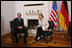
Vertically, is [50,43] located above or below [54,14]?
below

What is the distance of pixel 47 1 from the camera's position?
29.4 inches

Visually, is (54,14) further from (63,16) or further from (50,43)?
(50,43)

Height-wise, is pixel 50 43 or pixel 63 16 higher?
pixel 63 16

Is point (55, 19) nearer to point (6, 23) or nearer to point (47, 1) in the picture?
point (47, 1)

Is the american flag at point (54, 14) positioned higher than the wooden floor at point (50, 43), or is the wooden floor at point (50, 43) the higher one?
the american flag at point (54, 14)

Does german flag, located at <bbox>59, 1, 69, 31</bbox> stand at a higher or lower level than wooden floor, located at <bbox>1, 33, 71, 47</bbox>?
higher

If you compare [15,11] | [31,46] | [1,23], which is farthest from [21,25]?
[31,46]

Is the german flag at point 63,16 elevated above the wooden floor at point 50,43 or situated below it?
above

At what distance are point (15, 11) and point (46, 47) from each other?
52cm

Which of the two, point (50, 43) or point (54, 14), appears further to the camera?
point (50, 43)

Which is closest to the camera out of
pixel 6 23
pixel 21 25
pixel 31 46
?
pixel 21 25

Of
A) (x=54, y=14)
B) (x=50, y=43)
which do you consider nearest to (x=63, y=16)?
(x=54, y=14)

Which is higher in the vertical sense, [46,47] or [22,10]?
[22,10]

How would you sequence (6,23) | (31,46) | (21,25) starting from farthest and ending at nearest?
(31,46) < (6,23) < (21,25)
